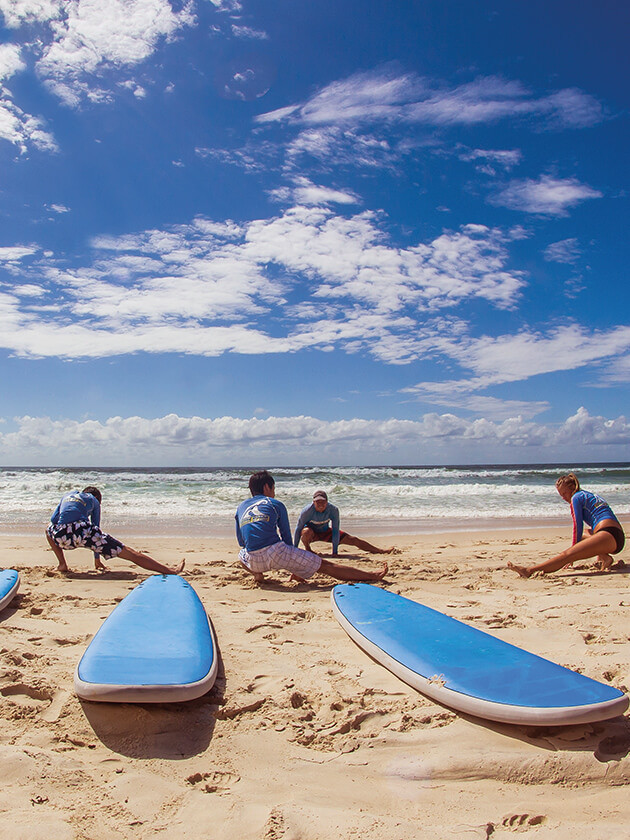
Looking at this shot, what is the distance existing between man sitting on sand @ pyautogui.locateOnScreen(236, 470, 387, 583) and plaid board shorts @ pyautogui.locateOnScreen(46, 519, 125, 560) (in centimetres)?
151

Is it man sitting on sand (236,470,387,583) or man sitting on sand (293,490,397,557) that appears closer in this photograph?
man sitting on sand (236,470,387,583)

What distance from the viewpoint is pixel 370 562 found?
6.86 meters

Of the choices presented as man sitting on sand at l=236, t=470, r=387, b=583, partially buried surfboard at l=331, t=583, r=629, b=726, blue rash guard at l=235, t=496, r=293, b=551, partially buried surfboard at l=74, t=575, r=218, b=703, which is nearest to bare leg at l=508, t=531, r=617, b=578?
man sitting on sand at l=236, t=470, r=387, b=583

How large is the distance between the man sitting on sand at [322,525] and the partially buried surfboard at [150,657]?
307 cm

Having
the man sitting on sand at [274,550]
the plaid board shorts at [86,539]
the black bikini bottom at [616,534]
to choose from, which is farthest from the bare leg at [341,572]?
the black bikini bottom at [616,534]

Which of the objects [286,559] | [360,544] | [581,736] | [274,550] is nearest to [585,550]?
[360,544]

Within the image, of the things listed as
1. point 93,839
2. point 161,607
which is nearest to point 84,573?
point 161,607

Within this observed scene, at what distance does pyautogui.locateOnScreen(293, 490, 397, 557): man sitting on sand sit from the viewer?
6.84 m

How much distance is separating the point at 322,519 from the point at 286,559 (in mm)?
2047

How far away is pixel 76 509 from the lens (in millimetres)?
5801

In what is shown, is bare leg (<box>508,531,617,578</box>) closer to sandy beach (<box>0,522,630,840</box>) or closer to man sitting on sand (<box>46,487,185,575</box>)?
sandy beach (<box>0,522,630,840</box>)

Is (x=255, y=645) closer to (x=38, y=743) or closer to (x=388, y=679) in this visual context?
(x=388, y=679)

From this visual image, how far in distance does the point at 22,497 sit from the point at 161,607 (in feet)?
49.8

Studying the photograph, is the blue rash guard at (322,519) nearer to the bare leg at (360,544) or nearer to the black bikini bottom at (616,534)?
the bare leg at (360,544)
